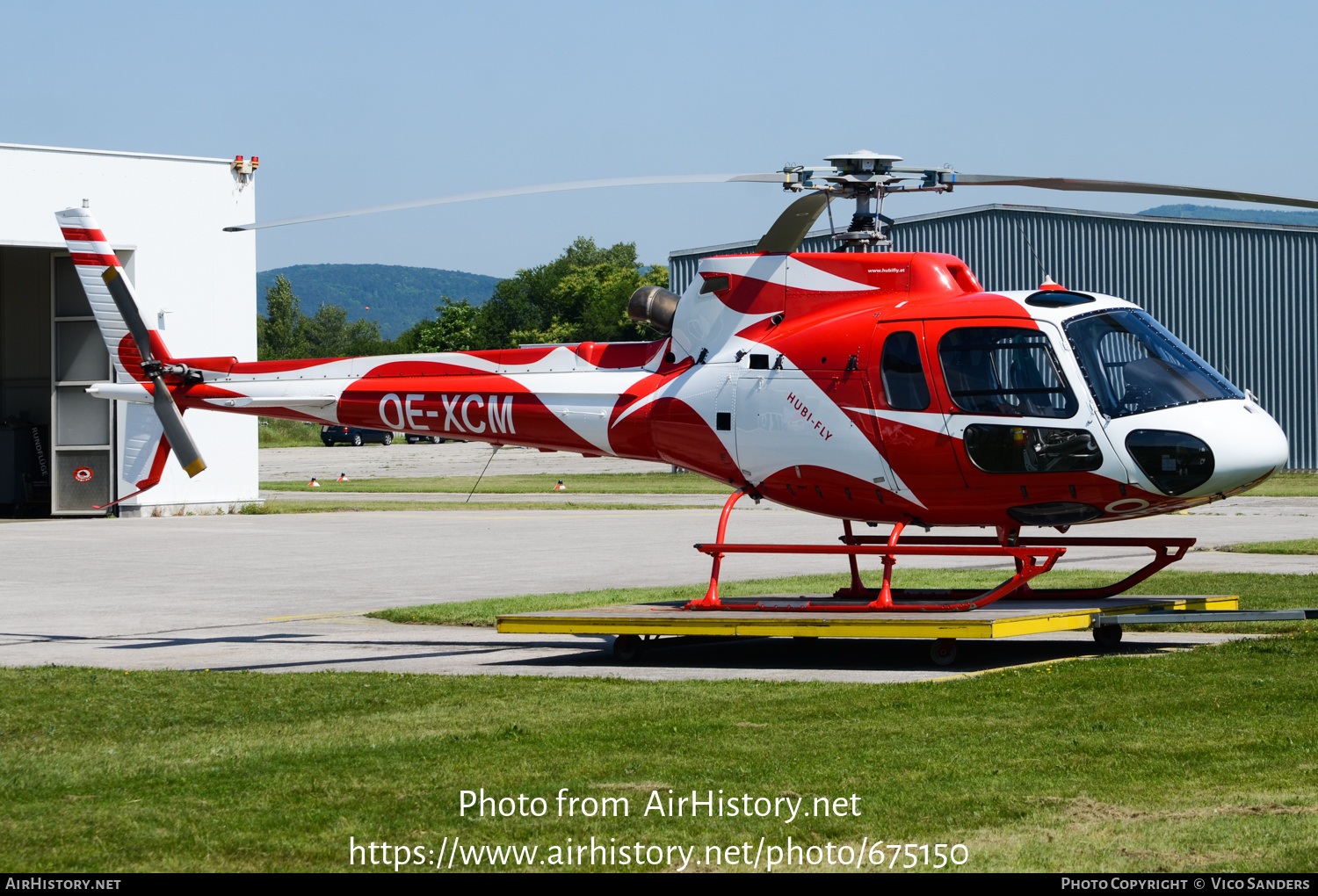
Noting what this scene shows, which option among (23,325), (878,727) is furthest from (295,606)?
(23,325)

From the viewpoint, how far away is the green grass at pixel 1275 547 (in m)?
24.6

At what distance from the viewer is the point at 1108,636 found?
13789 millimetres

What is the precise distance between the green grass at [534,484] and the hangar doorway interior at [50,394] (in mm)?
11041

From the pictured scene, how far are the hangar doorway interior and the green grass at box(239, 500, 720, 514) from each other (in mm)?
4333

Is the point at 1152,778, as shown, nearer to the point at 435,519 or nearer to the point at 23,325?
the point at 435,519

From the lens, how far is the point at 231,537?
3080 centimetres

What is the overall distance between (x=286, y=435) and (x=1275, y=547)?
3575 inches

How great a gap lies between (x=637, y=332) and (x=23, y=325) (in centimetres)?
8369

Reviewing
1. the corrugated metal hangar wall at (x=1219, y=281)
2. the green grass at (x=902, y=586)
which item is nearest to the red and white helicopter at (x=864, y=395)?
the green grass at (x=902, y=586)

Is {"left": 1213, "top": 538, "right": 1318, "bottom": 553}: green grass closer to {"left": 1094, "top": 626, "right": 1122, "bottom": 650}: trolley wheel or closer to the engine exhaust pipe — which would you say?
{"left": 1094, "top": 626, "right": 1122, "bottom": 650}: trolley wheel

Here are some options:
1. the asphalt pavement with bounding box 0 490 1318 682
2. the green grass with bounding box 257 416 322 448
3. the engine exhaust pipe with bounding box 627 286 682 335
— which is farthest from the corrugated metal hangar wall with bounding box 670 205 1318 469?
the green grass with bounding box 257 416 322 448

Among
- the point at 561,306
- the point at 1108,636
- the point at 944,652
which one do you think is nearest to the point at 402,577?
the point at 944,652

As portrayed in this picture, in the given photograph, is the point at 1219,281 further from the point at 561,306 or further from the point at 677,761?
the point at 561,306

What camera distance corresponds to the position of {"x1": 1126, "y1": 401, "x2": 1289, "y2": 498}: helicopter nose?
1233 cm
